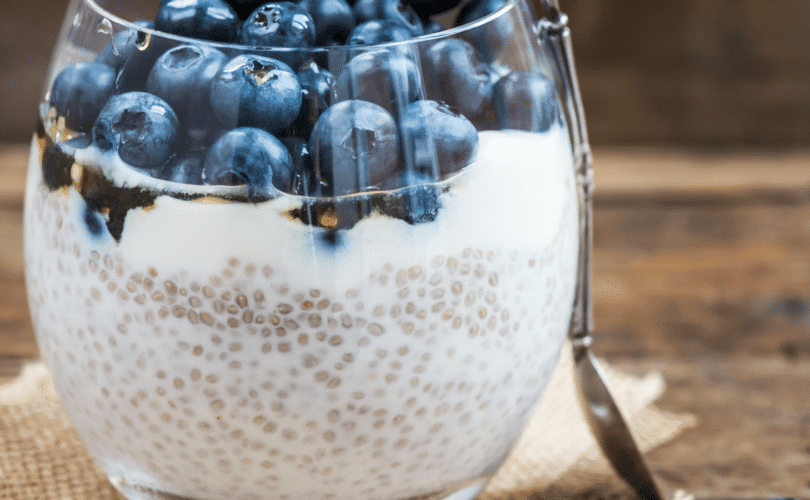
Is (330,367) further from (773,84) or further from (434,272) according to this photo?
(773,84)

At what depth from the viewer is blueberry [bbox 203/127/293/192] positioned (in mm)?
437

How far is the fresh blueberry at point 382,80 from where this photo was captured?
0.46 metres

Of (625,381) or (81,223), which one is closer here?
(81,223)

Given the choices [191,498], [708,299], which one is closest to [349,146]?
[191,498]

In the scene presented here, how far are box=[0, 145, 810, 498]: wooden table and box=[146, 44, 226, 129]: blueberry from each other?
0.46 metres

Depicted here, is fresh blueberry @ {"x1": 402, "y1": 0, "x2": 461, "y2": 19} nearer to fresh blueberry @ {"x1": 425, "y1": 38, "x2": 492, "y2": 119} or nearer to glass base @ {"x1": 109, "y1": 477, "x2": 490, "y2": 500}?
fresh blueberry @ {"x1": 425, "y1": 38, "x2": 492, "y2": 119}

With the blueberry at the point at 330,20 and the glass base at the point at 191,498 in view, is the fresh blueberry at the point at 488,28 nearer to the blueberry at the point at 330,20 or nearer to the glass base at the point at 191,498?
the blueberry at the point at 330,20

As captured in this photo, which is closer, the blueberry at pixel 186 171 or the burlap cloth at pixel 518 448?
the blueberry at pixel 186 171

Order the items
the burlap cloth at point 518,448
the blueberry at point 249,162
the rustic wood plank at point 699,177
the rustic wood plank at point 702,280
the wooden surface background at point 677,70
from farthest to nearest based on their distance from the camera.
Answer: the wooden surface background at point 677,70 < the rustic wood plank at point 699,177 < the rustic wood plank at point 702,280 < the burlap cloth at point 518,448 < the blueberry at point 249,162

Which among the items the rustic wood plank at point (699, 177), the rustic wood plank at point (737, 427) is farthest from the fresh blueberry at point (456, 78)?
the rustic wood plank at point (699, 177)

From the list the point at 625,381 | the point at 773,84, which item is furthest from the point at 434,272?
the point at 773,84

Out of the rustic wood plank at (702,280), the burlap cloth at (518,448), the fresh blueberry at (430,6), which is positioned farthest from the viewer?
the rustic wood plank at (702,280)

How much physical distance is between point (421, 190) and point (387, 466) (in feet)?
0.54

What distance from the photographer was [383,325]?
473 millimetres
